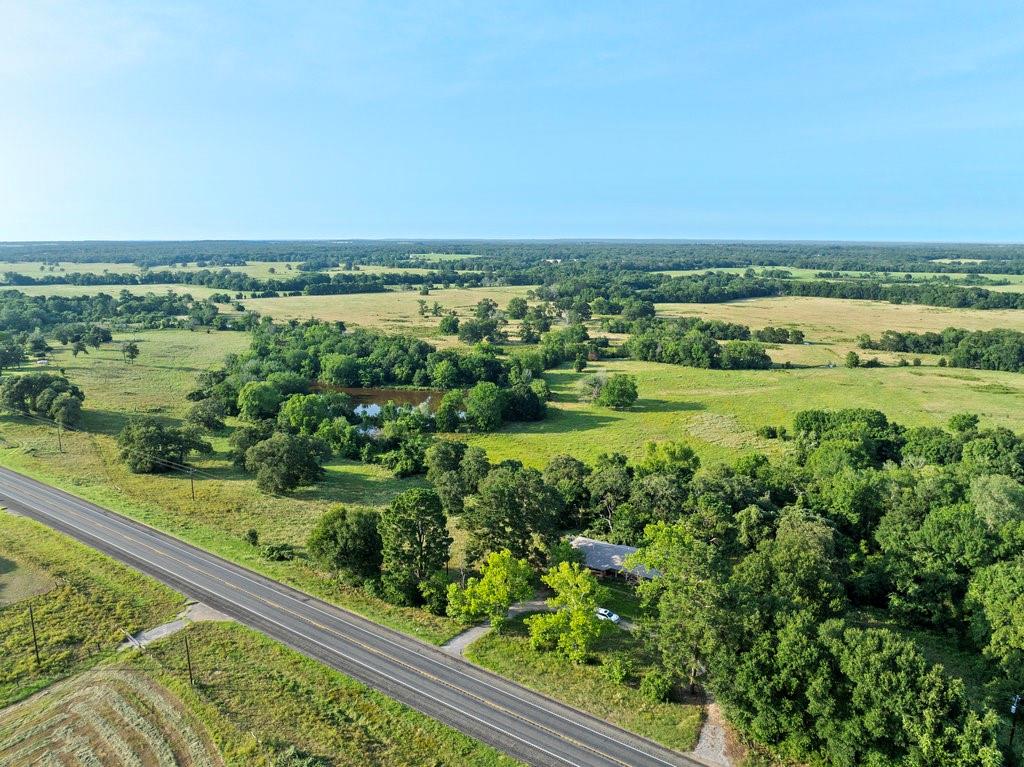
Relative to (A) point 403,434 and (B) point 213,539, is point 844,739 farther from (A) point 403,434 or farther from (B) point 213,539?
(A) point 403,434

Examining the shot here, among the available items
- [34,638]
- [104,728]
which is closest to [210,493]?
[34,638]

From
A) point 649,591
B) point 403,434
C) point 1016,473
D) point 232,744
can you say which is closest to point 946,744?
point 649,591

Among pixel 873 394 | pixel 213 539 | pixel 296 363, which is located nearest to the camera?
pixel 213 539

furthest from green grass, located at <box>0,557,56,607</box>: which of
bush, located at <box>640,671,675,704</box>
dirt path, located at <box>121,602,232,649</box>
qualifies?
bush, located at <box>640,671,675,704</box>

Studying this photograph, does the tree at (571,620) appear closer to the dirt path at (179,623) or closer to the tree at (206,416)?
the dirt path at (179,623)

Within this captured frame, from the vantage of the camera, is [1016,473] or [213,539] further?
[1016,473]

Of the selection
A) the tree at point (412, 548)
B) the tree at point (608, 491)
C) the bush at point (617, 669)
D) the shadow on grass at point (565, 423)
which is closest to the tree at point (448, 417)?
the shadow on grass at point (565, 423)
